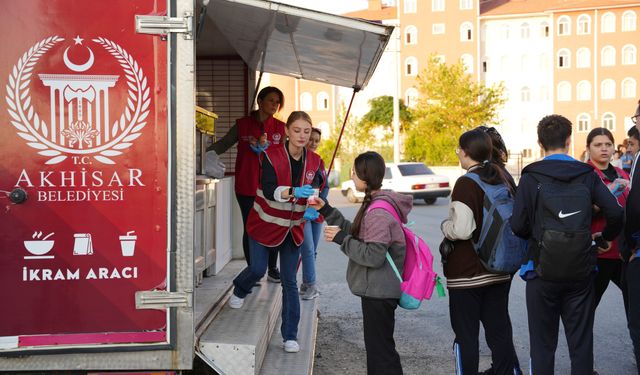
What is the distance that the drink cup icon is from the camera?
11.6ft

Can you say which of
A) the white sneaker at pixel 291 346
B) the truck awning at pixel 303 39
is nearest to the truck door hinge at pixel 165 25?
the truck awning at pixel 303 39

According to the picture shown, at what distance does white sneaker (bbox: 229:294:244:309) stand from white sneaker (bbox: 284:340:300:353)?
0.55 metres

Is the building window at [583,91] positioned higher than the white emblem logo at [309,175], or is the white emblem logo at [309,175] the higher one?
the building window at [583,91]

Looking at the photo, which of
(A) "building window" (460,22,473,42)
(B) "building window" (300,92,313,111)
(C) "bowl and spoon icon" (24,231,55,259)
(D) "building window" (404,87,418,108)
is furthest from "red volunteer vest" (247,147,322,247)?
(A) "building window" (460,22,473,42)

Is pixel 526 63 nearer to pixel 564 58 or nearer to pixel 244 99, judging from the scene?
pixel 564 58

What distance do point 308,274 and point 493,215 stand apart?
283 centimetres

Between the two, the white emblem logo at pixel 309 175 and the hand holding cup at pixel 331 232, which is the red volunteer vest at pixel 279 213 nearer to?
the white emblem logo at pixel 309 175

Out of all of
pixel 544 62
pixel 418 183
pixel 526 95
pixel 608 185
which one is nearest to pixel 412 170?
pixel 418 183

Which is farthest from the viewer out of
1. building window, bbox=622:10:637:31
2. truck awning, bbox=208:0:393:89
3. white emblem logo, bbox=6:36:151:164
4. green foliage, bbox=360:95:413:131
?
building window, bbox=622:10:637:31

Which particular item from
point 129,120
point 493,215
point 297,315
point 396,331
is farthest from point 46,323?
point 396,331

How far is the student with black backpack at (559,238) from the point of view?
14.0ft

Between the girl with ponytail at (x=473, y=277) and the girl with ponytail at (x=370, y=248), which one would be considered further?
the girl with ponytail at (x=473, y=277)

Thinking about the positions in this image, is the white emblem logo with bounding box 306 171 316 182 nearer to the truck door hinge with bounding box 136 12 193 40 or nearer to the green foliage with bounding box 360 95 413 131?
the truck door hinge with bounding box 136 12 193 40

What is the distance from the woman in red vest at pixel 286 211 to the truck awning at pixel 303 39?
0.57 m
